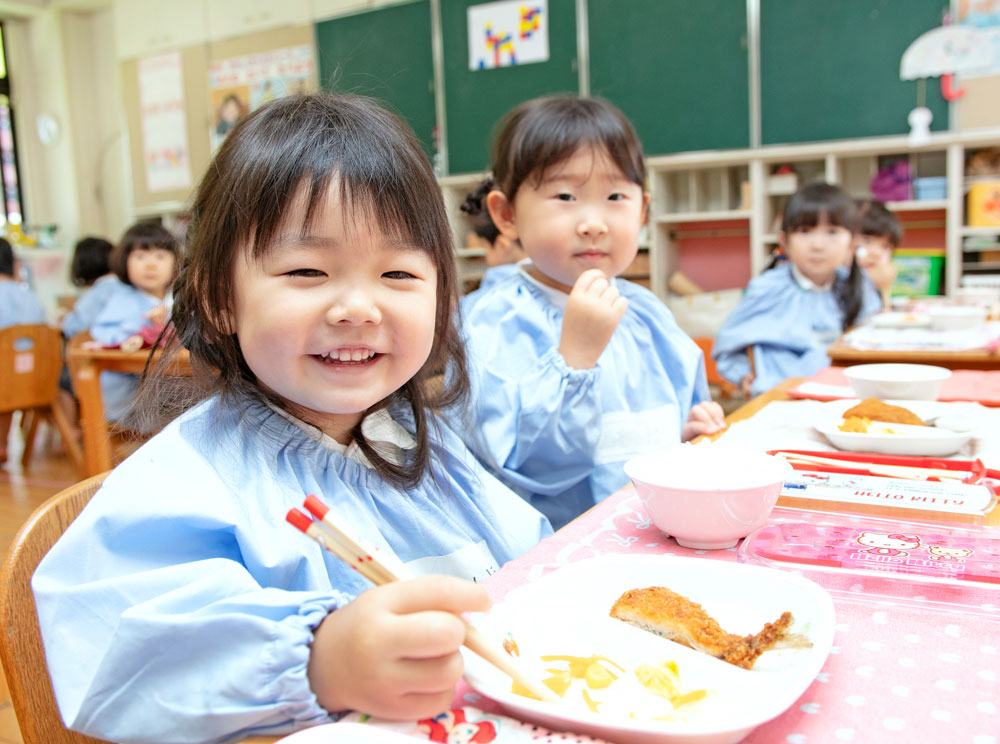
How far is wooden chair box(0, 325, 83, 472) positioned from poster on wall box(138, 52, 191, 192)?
369cm

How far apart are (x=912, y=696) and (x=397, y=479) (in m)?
0.57

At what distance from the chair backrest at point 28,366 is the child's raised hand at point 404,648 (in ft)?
13.5

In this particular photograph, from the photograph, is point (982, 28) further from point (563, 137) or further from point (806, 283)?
point (563, 137)

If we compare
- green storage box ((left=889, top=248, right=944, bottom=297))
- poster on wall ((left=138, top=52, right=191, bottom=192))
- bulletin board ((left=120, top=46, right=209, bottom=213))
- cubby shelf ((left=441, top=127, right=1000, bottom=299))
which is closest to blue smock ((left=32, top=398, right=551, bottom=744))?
cubby shelf ((left=441, top=127, right=1000, bottom=299))

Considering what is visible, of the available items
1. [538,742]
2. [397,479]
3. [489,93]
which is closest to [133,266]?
[489,93]

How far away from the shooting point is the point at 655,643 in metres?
0.59

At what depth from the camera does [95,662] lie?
1.96 feet

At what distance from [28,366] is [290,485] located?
13.0 feet

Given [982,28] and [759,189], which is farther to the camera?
[759,189]

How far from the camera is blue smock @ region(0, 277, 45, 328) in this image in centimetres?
482

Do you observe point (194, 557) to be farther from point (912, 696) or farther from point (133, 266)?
point (133, 266)

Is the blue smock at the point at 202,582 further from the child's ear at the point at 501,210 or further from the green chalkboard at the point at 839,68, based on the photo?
the green chalkboard at the point at 839,68

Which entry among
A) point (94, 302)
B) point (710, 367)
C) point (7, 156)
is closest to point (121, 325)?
point (94, 302)

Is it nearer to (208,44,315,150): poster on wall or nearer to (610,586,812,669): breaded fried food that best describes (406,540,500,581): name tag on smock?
(610,586,812,669): breaded fried food
